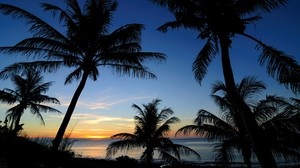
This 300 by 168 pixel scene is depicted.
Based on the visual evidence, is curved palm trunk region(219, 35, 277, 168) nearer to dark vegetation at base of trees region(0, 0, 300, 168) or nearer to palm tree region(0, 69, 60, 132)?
dark vegetation at base of trees region(0, 0, 300, 168)

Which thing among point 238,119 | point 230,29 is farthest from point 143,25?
point 238,119

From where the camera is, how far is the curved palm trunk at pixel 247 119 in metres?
6.60

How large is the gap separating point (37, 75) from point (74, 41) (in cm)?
1512

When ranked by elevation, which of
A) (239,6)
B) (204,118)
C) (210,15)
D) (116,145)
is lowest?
(116,145)

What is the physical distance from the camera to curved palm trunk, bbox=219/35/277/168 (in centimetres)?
660

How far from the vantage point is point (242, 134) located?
1277cm

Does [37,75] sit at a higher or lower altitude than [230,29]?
higher

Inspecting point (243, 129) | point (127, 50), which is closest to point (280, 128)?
point (243, 129)

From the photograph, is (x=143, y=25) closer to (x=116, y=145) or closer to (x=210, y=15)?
(x=210, y=15)

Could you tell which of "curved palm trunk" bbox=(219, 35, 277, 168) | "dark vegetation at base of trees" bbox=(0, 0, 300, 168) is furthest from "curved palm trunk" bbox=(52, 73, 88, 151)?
"curved palm trunk" bbox=(219, 35, 277, 168)

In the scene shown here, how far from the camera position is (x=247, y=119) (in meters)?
7.05

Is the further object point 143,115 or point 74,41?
point 143,115

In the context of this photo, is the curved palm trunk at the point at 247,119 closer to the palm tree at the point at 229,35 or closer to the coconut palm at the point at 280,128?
the palm tree at the point at 229,35

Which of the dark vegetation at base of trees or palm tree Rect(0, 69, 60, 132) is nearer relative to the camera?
the dark vegetation at base of trees
